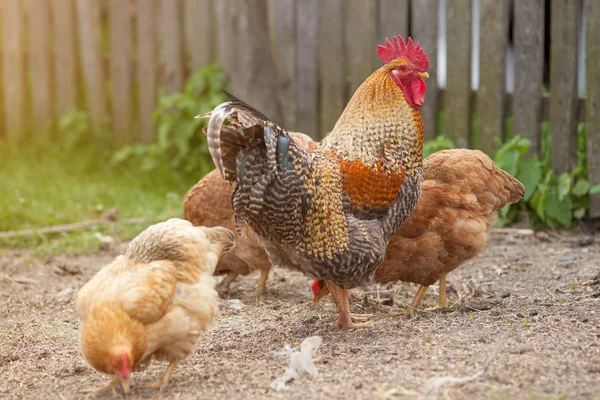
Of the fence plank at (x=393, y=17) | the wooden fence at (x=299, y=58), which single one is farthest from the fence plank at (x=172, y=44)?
the fence plank at (x=393, y=17)

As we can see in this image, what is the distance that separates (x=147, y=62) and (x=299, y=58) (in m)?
2.26

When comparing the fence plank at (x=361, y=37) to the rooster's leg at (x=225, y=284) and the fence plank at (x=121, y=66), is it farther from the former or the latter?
the fence plank at (x=121, y=66)

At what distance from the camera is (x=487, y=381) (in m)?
3.95

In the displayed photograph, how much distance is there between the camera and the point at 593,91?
22.6 feet

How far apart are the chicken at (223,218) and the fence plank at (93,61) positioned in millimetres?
4696

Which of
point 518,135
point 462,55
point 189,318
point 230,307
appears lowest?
point 230,307

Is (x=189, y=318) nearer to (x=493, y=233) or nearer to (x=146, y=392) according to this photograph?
(x=146, y=392)

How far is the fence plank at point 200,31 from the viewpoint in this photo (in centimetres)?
952

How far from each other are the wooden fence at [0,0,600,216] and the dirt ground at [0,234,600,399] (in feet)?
4.58

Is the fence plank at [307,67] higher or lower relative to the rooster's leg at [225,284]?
higher

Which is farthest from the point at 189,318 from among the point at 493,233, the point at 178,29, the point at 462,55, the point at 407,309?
the point at 178,29

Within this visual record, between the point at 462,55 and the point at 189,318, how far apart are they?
4469mm

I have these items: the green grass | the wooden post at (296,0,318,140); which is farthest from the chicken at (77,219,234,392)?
the wooden post at (296,0,318,140)

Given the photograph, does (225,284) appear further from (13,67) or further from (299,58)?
(13,67)
